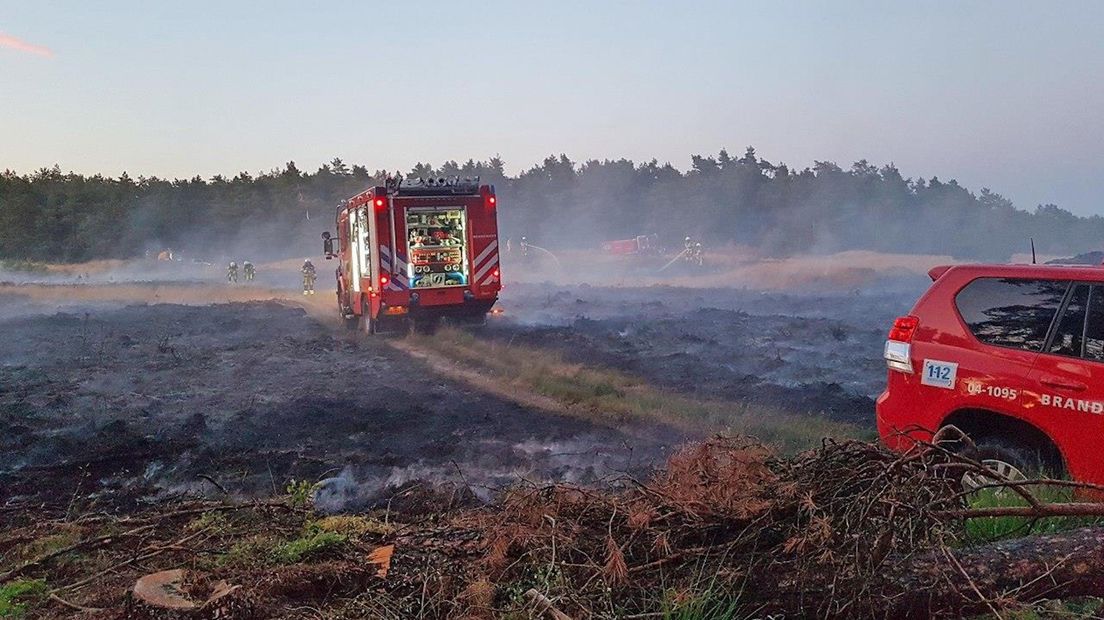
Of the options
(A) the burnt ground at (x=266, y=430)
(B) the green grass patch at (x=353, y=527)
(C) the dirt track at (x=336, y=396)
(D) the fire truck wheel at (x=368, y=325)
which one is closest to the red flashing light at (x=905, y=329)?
(C) the dirt track at (x=336, y=396)

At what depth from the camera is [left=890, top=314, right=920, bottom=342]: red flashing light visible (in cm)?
495

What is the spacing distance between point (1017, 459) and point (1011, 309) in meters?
0.91

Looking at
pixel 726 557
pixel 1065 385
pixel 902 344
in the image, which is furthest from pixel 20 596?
pixel 1065 385

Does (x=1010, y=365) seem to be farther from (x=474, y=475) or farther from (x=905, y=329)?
(x=474, y=475)

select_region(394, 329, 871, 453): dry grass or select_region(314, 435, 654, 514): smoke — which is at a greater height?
select_region(394, 329, 871, 453): dry grass

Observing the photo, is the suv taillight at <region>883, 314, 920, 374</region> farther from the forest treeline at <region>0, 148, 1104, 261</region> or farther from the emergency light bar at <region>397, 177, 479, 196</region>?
the forest treeline at <region>0, 148, 1104, 261</region>

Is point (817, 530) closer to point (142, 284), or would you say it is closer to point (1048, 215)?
point (142, 284)

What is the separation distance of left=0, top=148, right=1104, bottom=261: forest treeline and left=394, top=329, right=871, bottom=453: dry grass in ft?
114

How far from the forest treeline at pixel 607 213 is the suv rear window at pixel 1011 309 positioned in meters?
40.9

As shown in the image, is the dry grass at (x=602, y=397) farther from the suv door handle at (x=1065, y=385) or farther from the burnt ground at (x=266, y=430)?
the suv door handle at (x=1065, y=385)

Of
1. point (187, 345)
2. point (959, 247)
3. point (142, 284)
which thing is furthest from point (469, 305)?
point (959, 247)

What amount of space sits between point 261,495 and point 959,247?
154 ft

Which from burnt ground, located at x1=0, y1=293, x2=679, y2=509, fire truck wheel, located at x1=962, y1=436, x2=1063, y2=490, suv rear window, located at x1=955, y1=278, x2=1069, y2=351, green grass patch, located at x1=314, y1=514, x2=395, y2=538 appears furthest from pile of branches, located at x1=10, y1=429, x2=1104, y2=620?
burnt ground, located at x1=0, y1=293, x2=679, y2=509

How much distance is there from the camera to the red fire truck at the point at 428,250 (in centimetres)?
1435
